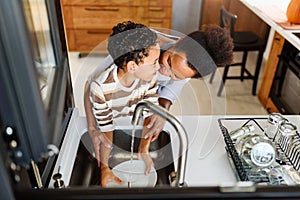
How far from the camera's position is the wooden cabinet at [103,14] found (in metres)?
3.01

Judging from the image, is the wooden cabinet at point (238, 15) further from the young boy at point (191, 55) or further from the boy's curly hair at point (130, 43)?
the boy's curly hair at point (130, 43)

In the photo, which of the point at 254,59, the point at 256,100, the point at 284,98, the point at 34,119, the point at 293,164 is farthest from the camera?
the point at 254,59

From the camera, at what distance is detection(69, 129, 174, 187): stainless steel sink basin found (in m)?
1.07

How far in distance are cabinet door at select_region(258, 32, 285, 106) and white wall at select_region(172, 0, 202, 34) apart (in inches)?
41.7

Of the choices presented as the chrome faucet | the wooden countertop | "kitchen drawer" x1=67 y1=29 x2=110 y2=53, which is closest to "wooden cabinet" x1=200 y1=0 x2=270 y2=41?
the wooden countertop

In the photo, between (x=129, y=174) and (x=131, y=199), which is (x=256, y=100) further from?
(x=131, y=199)

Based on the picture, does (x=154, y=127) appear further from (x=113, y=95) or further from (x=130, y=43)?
(x=130, y=43)

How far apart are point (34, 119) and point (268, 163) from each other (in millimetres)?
770

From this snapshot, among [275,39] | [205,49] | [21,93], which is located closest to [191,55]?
[205,49]

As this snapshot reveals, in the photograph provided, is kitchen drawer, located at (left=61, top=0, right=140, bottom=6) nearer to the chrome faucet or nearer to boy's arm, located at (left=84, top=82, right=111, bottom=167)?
boy's arm, located at (left=84, top=82, right=111, bottom=167)

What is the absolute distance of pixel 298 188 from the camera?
0.49 meters

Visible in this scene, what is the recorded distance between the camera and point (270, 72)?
2.46m

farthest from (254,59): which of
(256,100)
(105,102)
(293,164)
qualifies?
(105,102)

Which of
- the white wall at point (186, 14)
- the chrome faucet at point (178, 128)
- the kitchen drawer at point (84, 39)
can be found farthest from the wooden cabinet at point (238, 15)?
the chrome faucet at point (178, 128)
